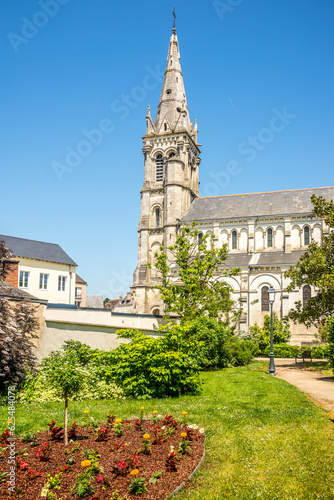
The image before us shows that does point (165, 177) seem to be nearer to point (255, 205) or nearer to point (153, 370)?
point (255, 205)

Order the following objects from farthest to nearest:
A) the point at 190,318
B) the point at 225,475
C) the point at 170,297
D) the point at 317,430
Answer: the point at 170,297
the point at 190,318
the point at 317,430
the point at 225,475

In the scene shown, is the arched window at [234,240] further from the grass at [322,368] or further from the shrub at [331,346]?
the shrub at [331,346]

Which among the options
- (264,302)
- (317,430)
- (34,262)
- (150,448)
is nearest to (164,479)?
(150,448)

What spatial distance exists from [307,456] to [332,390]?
26.2ft

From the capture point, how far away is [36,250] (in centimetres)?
3975

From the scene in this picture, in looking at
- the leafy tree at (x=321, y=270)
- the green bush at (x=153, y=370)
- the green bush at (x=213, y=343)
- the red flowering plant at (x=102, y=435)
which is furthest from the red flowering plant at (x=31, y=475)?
the leafy tree at (x=321, y=270)

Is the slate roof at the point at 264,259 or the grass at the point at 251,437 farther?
the slate roof at the point at 264,259

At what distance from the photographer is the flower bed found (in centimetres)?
554

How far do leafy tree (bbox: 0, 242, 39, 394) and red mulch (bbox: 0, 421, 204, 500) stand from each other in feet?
11.2

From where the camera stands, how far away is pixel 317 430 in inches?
344

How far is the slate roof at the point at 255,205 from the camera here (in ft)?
154

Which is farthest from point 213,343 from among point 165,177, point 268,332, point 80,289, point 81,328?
point 80,289

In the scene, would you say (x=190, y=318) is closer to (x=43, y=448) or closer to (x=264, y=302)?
(x=43, y=448)

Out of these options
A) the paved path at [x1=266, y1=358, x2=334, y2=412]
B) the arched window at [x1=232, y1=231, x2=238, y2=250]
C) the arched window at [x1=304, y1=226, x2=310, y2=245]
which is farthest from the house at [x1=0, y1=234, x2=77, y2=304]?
the arched window at [x1=304, y1=226, x2=310, y2=245]
